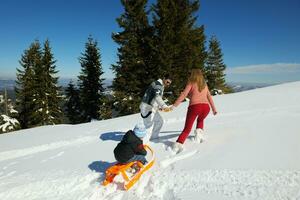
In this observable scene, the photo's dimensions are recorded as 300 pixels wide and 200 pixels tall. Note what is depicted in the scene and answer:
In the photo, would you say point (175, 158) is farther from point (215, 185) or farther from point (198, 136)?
point (215, 185)

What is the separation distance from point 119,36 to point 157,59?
14.7 ft

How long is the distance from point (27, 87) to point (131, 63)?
13.6 metres

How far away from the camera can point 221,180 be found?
16.1ft

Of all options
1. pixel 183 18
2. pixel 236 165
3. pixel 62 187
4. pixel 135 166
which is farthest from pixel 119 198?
pixel 183 18

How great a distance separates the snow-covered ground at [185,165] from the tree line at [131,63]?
16.0m

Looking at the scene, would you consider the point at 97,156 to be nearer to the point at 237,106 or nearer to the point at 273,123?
the point at 273,123

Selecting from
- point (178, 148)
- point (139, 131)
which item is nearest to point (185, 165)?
point (178, 148)

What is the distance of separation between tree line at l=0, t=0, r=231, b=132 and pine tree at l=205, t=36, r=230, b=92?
Answer: 9.89 metres

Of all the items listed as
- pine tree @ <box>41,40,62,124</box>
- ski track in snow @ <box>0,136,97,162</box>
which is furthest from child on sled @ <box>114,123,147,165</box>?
pine tree @ <box>41,40,62,124</box>

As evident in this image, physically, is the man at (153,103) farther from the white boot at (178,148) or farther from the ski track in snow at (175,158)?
the ski track in snow at (175,158)

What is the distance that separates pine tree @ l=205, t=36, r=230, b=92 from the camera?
42.2 meters

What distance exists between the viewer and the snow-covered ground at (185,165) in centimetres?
468

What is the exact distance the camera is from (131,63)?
25688 millimetres

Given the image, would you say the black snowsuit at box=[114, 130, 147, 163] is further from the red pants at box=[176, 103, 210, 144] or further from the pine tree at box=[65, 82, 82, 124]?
the pine tree at box=[65, 82, 82, 124]
